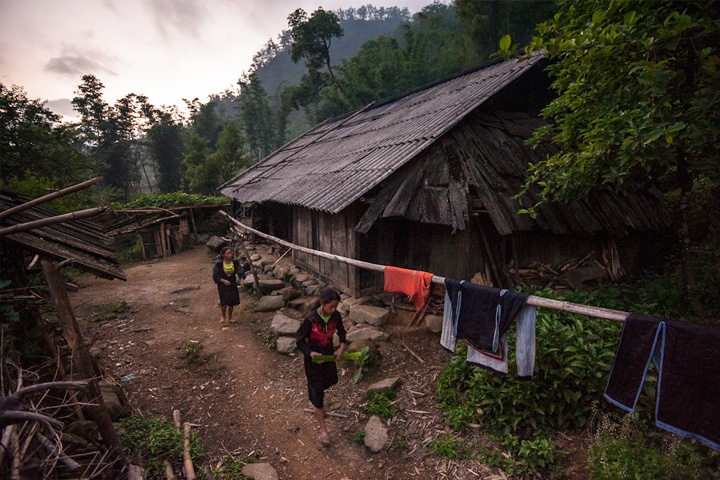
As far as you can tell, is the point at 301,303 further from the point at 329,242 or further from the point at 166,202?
the point at 166,202

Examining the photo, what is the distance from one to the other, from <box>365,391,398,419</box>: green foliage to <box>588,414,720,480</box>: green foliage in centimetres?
233

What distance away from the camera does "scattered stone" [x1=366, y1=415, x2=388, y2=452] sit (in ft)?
13.4

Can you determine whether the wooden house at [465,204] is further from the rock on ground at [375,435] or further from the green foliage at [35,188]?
the green foliage at [35,188]

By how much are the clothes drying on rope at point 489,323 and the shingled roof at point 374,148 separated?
2946mm

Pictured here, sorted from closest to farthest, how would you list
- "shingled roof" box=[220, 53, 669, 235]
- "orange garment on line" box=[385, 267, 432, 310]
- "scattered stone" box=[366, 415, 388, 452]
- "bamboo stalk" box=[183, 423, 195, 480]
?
1. "bamboo stalk" box=[183, 423, 195, 480]
2. "scattered stone" box=[366, 415, 388, 452]
3. "orange garment on line" box=[385, 267, 432, 310]
4. "shingled roof" box=[220, 53, 669, 235]

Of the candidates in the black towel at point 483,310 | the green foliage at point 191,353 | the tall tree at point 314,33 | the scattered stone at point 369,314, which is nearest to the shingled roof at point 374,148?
the scattered stone at point 369,314

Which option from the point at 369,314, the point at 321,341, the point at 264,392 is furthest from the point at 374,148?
the point at 264,392

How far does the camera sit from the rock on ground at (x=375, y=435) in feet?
13.4

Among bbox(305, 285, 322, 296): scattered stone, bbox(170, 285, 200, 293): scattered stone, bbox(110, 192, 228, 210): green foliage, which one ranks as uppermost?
bbox(110, 192, 228, 210): green foliage

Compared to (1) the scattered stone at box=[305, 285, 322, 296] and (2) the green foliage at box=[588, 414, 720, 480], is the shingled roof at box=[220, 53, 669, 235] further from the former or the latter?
(2) the green foliage at box=[588, 414, 720, 480]

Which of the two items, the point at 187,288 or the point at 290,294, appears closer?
the point at 290,294

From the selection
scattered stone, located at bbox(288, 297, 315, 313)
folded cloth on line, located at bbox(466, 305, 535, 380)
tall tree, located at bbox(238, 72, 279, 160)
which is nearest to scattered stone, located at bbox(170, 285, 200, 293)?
scattered stone, located at bbox(288, 297, 315, 313)

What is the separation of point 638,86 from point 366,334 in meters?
5.42

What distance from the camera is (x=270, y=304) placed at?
8.45 metres
